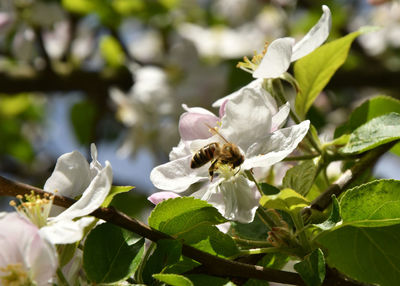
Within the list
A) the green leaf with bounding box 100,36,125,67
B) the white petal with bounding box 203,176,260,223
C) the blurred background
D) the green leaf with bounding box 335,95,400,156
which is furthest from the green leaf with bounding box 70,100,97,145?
the white petal with bounding box 203,176,260,223

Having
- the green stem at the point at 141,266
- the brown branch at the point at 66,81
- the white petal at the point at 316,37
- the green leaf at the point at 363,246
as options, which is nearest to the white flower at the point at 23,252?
the green stem at the point at 141,266

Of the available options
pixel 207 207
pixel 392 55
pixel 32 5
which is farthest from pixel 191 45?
pixel 207 207

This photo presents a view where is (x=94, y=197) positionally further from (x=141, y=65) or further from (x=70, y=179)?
(x=141, y=65)

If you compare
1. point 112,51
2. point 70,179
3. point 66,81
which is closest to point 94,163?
point 70,179

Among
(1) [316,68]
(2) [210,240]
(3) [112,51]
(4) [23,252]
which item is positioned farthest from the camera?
(3) [112,51]

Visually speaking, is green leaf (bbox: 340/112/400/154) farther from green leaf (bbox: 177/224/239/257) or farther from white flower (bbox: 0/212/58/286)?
white flower (bbox: 0/212/58/286)

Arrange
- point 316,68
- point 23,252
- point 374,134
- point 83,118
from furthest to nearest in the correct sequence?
point 83,118
point 316,68
point 374,134
point 23,252
